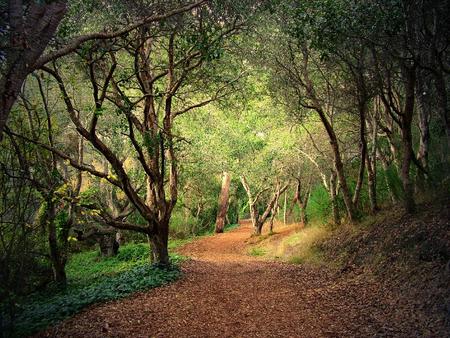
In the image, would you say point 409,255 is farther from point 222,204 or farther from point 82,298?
point 222,204

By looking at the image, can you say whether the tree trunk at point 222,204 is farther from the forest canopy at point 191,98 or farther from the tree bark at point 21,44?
the tree bark at point 21,44

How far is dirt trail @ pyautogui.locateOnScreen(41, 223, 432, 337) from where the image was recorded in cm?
650

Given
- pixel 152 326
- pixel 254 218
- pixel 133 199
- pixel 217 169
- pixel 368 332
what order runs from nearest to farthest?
pixel 368 332 → pixel 152 326 → pixel 133 199 → pixel 217 169 → pixel 254 218

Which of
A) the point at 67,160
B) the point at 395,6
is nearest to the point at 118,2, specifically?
the point at 67,160

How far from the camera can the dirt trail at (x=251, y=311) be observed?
6496 millimetres

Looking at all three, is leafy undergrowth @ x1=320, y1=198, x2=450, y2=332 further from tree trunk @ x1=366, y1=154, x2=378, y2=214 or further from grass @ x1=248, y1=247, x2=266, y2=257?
grass @ x1=248, y1=247, x2=266, y2=257

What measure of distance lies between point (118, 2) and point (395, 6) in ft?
20.1

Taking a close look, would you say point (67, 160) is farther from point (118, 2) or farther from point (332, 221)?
point (332, 221)

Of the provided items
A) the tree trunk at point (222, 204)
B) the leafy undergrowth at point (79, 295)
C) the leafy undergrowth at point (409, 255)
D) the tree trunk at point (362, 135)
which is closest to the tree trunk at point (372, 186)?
the tree trunk at point (362, 135)

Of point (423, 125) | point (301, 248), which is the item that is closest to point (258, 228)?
point (301, 248)

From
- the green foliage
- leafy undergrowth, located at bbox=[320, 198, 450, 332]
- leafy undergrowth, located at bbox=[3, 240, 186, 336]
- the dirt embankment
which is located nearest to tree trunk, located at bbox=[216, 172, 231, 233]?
the green foliage

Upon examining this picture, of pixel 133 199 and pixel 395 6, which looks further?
pixel 133 199

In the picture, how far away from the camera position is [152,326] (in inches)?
272

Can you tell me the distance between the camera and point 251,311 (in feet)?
25.2
